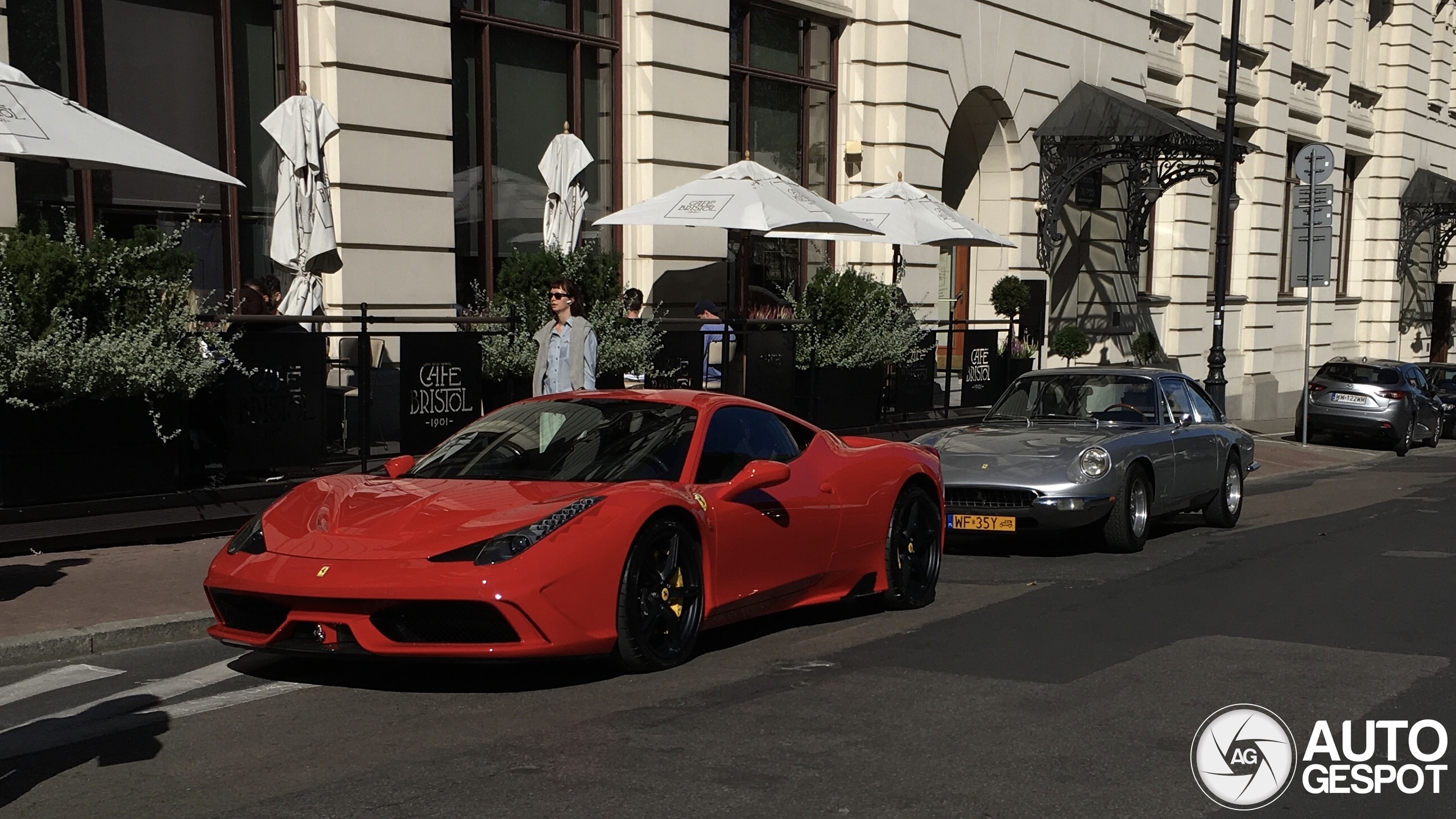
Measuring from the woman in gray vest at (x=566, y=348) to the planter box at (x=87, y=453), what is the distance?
8.81 ft

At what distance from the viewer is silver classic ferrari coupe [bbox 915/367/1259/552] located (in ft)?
35.8

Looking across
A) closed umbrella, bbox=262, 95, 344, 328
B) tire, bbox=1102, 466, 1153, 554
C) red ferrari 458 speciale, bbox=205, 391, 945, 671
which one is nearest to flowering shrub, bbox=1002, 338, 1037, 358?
tire, bbox=1102, 466, 1153, 554

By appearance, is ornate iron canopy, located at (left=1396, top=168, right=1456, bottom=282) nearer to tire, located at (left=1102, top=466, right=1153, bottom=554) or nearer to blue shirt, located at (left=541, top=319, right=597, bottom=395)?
tire, located at (left=1102, top=466, right=1153, bottom=554)

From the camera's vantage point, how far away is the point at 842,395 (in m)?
16.8

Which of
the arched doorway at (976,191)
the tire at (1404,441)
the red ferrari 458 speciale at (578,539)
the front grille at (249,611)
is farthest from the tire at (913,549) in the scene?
the tire at (1404,441)

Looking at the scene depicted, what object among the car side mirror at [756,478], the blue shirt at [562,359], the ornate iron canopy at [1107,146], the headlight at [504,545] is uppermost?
the ornate iron canopy at [1107,146]

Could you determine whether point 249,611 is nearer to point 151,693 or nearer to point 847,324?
point 151,693

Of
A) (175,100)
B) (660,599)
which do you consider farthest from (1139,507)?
(175,100)

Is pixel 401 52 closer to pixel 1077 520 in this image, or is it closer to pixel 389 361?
pixel 389 361

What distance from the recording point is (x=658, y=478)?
7.05 meters

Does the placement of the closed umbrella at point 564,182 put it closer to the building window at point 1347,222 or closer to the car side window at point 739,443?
the car side window at point 739,443

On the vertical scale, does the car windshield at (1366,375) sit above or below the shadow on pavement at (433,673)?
above

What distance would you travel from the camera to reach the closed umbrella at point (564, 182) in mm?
16266

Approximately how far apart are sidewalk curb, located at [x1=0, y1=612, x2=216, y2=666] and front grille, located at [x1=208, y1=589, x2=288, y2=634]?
52.4 inches
